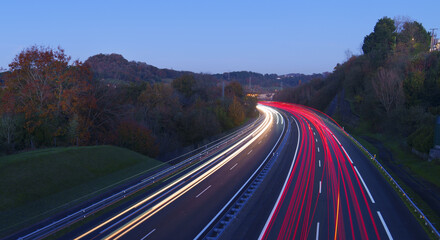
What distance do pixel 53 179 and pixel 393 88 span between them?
45.2 metres

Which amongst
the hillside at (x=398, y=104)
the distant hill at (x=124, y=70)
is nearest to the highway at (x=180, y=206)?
the hillside at (x=398, y=104)

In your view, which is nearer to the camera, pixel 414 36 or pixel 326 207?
pixel 326 207

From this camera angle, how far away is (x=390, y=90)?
44000 mm

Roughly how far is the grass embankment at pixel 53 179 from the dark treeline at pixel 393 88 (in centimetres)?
2682

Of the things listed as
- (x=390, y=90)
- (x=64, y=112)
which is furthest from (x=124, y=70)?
(x=390, y=90)

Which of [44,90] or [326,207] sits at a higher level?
[44,90]

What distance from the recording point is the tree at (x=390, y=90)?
140 feet

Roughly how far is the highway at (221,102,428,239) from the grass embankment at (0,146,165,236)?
986cm

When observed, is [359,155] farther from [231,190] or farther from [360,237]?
[360,237]

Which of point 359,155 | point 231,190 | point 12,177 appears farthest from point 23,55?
point 359,155

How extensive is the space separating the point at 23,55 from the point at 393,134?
43529 millimetres

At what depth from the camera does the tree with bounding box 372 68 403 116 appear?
1686 inches

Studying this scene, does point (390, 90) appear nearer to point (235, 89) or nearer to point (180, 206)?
point (235, 89)

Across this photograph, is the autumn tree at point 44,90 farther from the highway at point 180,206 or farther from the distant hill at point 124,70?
the distant hill at point 124,70
